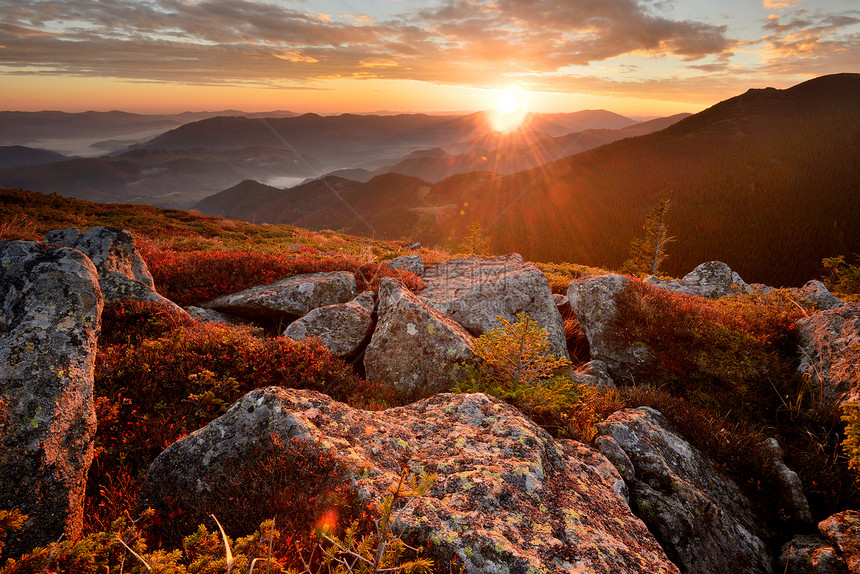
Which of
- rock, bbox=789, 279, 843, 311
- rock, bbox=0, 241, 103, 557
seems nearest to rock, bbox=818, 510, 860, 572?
rock, bbox=0, 241, 103, 557

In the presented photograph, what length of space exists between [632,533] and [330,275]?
10114mm

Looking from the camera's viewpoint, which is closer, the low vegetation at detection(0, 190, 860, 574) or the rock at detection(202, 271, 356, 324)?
the low vegetation at detection(0, 190, 860, 574)

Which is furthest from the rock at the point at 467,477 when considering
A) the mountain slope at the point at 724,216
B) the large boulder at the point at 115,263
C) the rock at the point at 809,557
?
the mountain slope at the point at 724,216

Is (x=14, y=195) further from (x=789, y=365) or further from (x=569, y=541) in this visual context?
(x=789, y=365)

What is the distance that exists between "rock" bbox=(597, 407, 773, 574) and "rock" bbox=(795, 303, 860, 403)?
3.26 meters

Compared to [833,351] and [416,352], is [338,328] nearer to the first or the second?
[416,352]

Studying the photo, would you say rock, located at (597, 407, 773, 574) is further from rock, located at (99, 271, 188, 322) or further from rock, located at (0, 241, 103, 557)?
rock, located at (99, 271, 188, 322)

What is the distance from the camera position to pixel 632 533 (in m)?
4.29

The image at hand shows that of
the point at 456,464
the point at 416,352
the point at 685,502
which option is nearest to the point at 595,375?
the point at 685,502

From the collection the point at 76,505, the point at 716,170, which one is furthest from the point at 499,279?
the point at 716,170

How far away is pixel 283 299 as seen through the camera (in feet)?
34.5

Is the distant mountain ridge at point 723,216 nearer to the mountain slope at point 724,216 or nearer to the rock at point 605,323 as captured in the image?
the mountain slope at point 724,216

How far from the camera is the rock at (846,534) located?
4391 mm

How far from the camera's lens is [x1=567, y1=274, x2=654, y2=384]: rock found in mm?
9375
